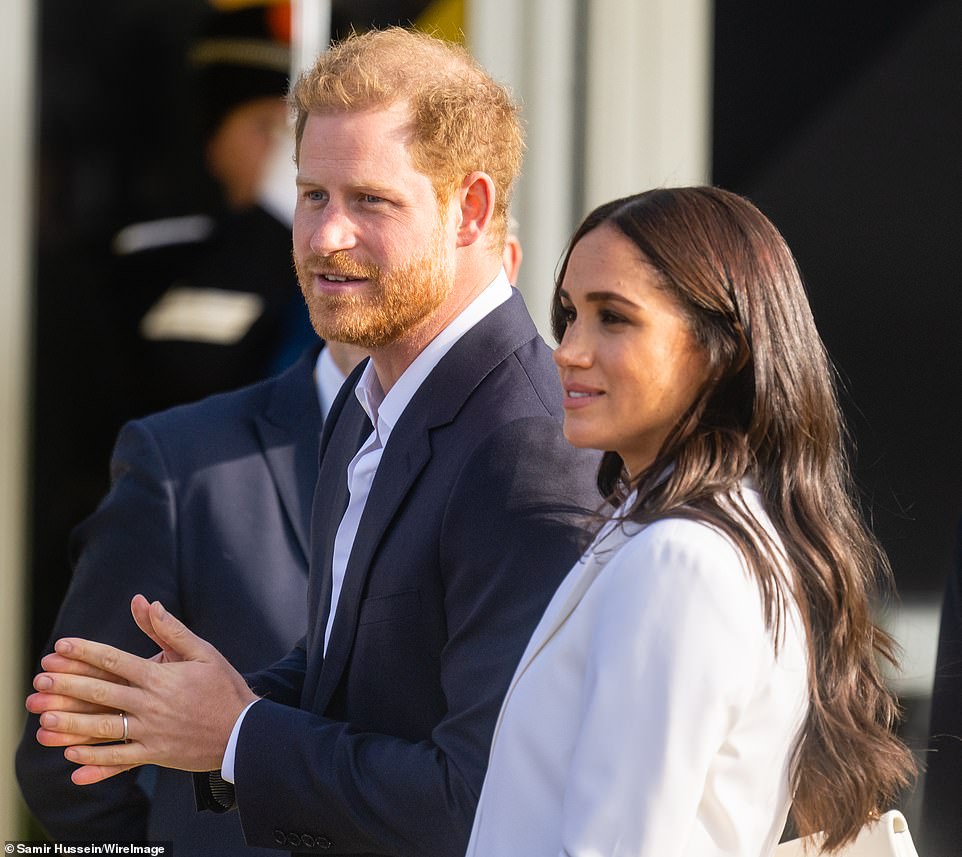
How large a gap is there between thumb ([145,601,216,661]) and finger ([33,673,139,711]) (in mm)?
86

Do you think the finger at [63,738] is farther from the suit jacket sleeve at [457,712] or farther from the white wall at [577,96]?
the white wall at [577,96]

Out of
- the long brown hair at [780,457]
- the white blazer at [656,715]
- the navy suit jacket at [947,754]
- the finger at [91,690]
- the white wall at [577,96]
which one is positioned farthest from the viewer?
the white wall at [577,96]

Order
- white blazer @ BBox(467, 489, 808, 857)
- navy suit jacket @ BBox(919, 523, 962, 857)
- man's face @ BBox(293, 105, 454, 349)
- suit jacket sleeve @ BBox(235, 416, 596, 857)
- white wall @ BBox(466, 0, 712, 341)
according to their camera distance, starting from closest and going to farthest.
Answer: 1. white blazer @ BBox(467, 489, 808, 857)
2. suit jacket sleeve @ BBox(235, 416, 596, 857)
3. man's face @ BBox(293, 105, 454, 349)
4. navy suit jacket @ BBox(919, 523, 962, 857)
5. white wall @ BBox(466, 0, 712, 341)

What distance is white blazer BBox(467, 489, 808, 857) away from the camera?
1388 mm

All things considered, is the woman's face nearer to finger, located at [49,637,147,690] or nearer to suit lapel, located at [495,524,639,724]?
suit lapel, located at [495,524,639,724]

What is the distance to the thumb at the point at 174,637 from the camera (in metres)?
1.88

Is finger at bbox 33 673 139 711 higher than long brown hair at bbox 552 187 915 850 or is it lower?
lower

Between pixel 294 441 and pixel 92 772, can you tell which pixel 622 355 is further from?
pixel 294 441

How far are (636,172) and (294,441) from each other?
1716 mm

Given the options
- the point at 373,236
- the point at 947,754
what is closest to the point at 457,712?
the point at 373,236

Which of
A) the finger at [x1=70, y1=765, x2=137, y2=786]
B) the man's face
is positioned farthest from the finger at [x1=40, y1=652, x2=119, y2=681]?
the man's face

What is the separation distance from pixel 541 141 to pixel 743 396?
2.68 meters

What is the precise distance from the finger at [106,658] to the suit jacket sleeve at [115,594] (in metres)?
0.78

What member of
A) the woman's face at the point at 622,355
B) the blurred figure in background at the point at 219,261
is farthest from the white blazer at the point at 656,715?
the blurred figure in background at the point at 219,261
